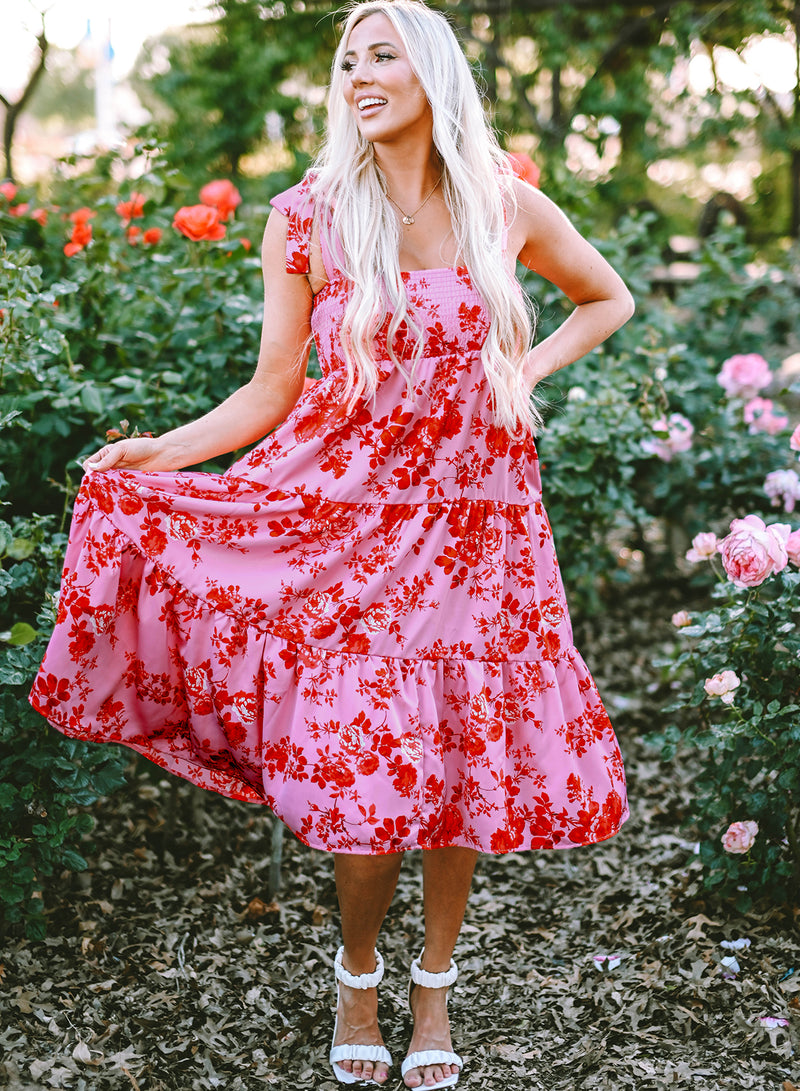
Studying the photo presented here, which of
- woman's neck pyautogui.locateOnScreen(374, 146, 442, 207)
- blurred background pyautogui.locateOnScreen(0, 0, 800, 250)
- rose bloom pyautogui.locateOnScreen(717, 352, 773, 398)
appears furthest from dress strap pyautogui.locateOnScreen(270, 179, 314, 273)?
blurred background pyautogui.locateOnScreen(0, 0, 800, 250)

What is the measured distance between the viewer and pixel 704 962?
2.35 metres

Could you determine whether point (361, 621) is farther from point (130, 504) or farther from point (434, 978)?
point (434, 978)

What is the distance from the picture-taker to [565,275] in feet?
7.10

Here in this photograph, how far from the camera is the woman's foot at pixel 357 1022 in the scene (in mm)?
2100

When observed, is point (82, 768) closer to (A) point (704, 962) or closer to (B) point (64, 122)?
(A) point (704, 962)

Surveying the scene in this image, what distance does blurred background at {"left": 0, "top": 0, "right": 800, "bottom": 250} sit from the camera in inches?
257

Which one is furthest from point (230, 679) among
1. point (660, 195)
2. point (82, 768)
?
point (660, 195)

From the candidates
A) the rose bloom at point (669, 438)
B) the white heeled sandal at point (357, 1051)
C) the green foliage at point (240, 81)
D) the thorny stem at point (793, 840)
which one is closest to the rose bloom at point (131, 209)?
the rose bloom at point (669, 438)

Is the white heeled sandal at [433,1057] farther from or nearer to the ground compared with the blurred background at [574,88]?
nearer to the ground

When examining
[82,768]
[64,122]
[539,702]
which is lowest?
[82,768]

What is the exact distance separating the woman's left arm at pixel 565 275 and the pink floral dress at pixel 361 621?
0.82 ft

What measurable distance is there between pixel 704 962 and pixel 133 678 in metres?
1.40

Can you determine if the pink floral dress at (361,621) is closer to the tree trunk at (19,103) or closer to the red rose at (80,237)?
the red rose at (80,237)

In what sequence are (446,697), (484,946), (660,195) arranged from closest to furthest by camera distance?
1. (446,697)
2. (484,946)
3. (660,195)
